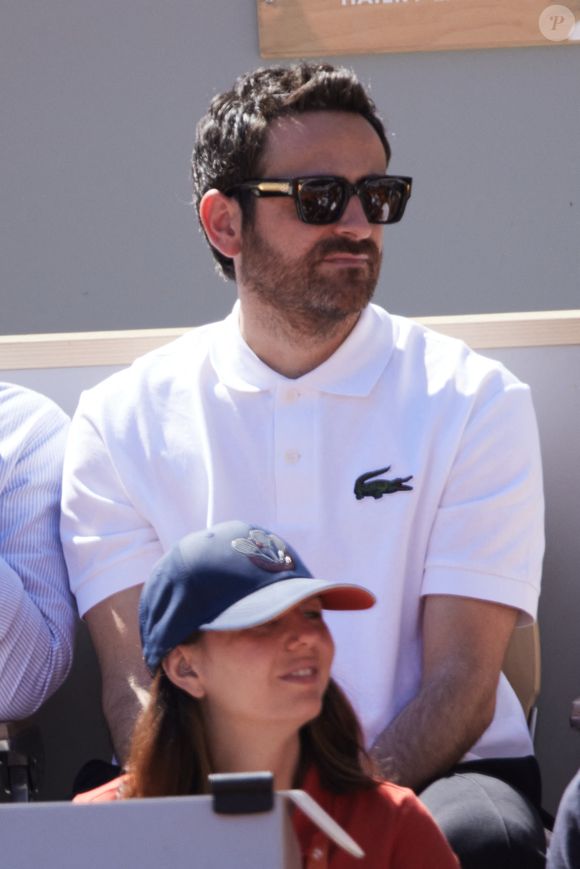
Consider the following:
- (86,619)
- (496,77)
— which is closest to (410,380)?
(86,619)

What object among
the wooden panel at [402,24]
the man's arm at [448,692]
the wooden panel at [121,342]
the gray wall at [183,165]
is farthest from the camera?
the gray wall at [183,165]

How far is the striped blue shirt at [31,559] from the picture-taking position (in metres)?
2.64

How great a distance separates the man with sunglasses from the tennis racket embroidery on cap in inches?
21.1

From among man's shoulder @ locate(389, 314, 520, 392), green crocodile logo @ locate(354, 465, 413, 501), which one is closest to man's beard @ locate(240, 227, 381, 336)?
man's shoulder @ locate(389, 314, 520, 392)

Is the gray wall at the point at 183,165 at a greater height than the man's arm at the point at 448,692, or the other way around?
the gray wall at the point at 183,165

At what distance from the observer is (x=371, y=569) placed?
8.58 feet

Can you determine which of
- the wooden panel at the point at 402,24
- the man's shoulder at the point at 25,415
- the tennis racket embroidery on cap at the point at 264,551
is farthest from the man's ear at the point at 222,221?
the wooden panel at the point at 402,24

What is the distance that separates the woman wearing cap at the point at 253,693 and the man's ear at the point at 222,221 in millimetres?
1132

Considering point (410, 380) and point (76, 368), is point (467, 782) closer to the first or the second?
point (410, 380)

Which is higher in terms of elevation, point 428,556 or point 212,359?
point 212,359

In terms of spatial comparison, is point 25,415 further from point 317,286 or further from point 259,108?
point 259,108

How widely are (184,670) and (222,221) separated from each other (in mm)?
1307

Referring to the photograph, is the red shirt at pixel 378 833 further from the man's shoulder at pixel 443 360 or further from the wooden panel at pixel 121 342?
the wooden panel at pixel 121 342

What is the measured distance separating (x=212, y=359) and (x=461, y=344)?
0.49m
